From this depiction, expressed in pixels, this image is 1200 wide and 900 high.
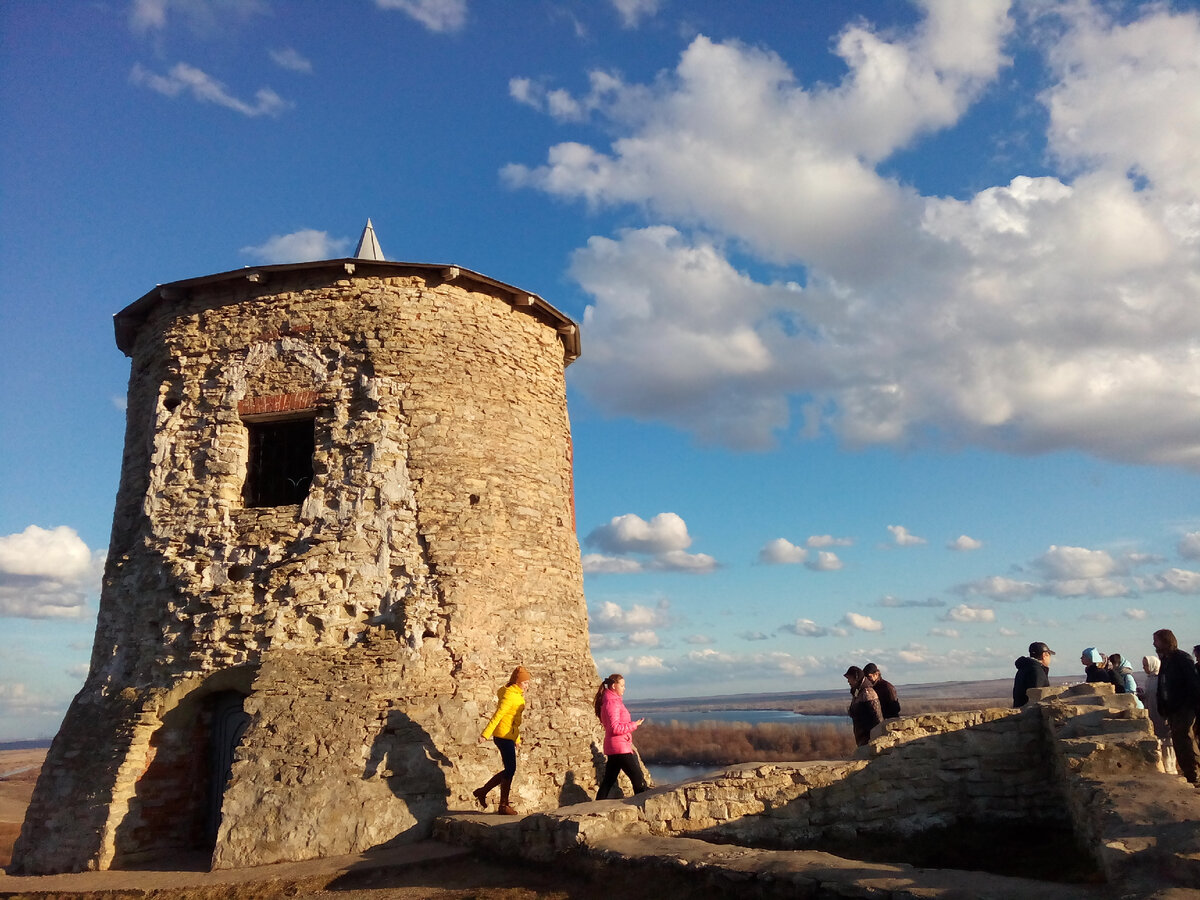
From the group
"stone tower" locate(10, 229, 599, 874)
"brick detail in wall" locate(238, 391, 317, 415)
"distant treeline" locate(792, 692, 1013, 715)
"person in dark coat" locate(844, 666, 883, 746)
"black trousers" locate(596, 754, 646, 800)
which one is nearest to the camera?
"black trousers" locate(596, 754, 646, 800)

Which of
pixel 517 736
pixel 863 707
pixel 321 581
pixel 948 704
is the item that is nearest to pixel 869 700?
pixel 863 707

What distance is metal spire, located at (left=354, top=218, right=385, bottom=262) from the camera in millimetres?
12828

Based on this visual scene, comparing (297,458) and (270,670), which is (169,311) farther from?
(270,670)

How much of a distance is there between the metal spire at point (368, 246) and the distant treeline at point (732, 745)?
113 feet

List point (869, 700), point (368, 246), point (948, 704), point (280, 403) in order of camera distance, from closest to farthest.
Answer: point (869, 700) < point (280, 403) < point (368, 246) < point (948, 704)

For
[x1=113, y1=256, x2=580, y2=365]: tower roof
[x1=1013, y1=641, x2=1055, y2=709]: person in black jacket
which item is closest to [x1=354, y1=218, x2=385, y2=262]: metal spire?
[x1=113, y1=256, x2=580, y2=365]: tower roof

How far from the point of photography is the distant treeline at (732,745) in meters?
44.5

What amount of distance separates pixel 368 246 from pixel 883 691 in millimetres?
10032

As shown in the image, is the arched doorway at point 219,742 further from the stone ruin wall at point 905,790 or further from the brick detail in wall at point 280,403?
the brick detail in wall at point 280,403

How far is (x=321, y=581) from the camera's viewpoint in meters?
8.79

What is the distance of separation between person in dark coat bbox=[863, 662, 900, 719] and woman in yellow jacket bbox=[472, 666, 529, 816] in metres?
3.88

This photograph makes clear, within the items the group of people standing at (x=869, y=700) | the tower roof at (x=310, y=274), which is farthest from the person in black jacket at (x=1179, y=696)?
the tower roof at (x=310, y=274)

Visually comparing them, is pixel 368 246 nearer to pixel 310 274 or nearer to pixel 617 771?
pixel 310 274

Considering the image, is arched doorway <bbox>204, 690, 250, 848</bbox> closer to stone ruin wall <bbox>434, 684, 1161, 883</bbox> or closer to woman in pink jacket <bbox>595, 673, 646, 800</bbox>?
stone ruin wall <bbox>434, 684, 1161, 883</bbox>
